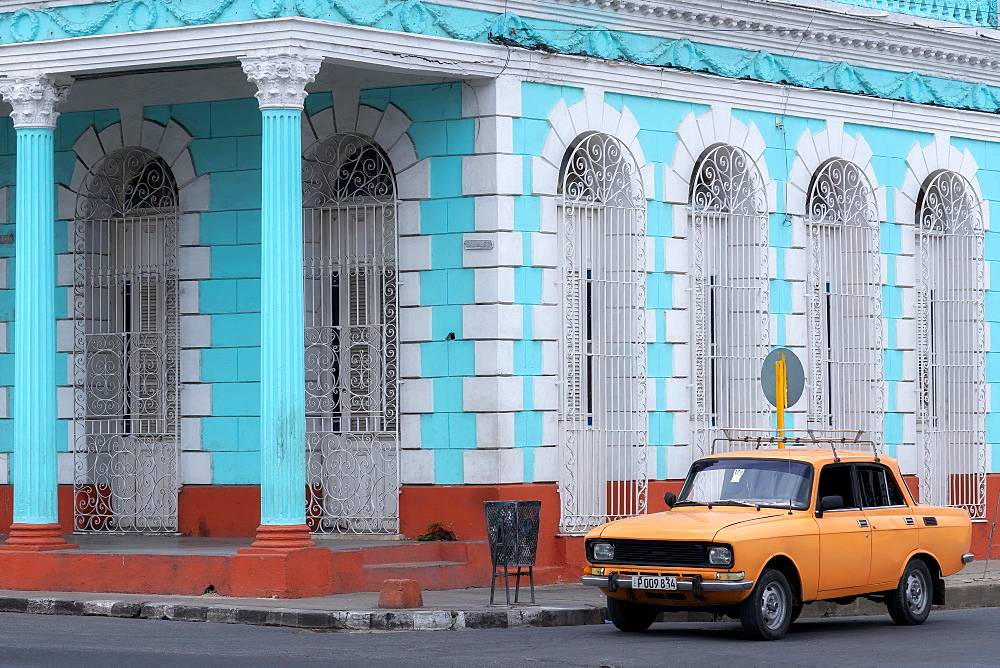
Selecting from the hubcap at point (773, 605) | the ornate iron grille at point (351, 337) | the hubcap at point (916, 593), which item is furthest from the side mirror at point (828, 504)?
the ornate iron grille at point (351, 337)

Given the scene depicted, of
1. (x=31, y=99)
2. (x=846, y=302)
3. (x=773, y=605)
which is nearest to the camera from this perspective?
(x=773, y=605)

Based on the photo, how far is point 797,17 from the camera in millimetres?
22297

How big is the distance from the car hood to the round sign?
2.88m

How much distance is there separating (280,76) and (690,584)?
601cm

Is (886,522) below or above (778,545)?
above

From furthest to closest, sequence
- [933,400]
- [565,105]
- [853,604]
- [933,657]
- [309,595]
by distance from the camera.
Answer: [933,400]
[565,105]
[853,604]
[309,595]
[933,657]

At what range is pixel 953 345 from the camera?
24.6m

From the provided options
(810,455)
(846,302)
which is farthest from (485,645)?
(846,302)

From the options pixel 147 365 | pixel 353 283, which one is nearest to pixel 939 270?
pixel 353 283

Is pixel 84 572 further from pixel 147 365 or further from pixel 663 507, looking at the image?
pixel 663 507

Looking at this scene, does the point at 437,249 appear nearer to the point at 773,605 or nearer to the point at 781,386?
the point at 781,386

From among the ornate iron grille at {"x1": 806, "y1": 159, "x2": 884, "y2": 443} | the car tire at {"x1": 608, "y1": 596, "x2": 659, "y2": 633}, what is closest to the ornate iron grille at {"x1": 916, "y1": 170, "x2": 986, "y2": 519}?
the ornate iron grille at {"x1": 806, "y1": 159, "x2": 884, "y2": 443}

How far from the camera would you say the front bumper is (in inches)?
596

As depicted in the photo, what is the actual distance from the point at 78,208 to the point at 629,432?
20.9 ft
